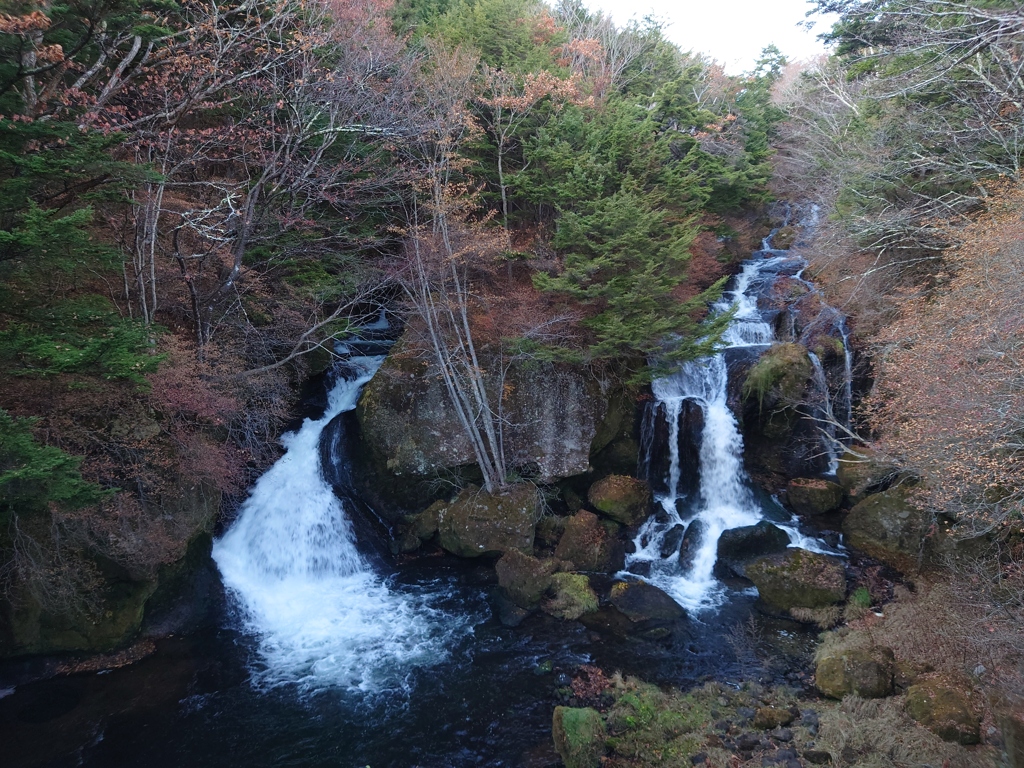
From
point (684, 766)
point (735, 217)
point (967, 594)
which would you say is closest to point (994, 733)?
point (967, 594)

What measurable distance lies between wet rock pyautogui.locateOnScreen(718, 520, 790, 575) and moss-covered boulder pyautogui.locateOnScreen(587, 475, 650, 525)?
206cm

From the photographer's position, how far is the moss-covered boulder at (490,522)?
39.8 ft

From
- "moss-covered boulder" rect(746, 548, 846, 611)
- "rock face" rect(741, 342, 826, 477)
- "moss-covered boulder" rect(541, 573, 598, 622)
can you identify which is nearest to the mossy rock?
"rock face" rect(741, 342, 826, 477)

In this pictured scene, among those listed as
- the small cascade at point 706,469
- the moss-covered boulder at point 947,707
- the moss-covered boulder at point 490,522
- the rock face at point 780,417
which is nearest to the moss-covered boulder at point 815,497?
the small cascade at point 706,469

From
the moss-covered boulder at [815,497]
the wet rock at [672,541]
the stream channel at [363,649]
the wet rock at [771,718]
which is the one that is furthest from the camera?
the moss-covered boulder at [815,497]

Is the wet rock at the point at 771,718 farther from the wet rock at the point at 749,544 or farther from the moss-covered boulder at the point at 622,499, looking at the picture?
the moss-covered boulder at the point at 622,499

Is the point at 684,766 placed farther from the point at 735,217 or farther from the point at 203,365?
the point at 735,217

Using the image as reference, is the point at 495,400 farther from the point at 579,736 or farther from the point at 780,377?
the point at 579,736

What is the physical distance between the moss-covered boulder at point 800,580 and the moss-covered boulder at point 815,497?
5.63 feet

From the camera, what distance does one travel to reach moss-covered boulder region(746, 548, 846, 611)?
33.1 ft

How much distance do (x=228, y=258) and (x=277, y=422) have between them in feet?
12.3

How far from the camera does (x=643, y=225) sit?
1225cm

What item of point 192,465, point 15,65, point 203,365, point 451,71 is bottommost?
point 192,465

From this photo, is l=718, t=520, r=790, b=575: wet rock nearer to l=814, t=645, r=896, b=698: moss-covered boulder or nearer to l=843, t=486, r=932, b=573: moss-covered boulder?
l=843, t=486, r=932, b=573: moss-covered boulder
